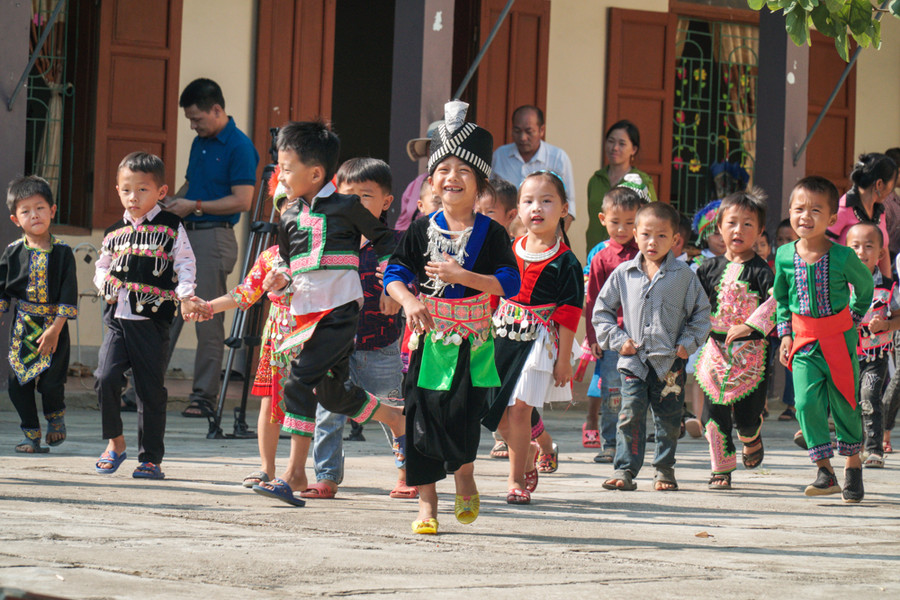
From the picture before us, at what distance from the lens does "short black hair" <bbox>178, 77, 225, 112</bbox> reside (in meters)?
8.70

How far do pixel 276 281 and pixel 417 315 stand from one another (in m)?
0.86

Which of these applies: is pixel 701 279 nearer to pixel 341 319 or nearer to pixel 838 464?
pixel 838 464

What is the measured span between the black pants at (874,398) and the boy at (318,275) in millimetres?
3337

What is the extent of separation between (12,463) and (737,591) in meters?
3.69

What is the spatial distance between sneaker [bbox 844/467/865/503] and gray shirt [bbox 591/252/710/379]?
875mm

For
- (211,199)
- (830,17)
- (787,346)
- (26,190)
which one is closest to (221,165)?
(211,199)

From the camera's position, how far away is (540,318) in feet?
18.8

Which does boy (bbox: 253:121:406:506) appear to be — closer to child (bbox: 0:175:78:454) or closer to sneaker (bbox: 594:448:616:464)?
child (bbox: 0:175:78:454)

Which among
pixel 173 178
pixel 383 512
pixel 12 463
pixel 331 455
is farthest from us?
pixel 173 178

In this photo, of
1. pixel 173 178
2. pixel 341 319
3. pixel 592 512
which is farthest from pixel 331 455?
pixel 173 178

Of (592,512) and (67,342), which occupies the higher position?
(67,342)

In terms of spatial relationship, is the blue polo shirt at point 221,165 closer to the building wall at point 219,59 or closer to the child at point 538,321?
the building wall at point 219,59

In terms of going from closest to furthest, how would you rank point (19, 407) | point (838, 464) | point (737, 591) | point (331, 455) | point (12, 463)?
point (737, 591), point (331, 455), point (12, 463), point (19, 407), point (838, 464)

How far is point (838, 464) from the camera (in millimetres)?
7371
